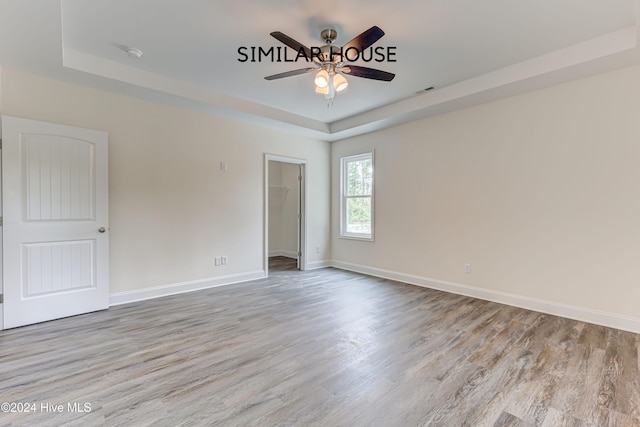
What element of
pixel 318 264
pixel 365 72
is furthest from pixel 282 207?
pixel 365 72

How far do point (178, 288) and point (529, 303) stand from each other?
4.57m

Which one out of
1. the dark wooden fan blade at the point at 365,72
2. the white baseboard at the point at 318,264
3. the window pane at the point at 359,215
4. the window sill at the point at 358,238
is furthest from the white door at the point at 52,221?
the window pane at the point at 359,215

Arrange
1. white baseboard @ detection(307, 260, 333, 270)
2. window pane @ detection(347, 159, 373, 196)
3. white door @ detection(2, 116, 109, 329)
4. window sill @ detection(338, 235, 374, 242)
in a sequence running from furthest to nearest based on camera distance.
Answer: white baseboard @ detection(307, 260, 333, 270)
window pane @ detection(347, 159, 373, 196)
window sill @ detection(338, 235, 374, 242)
white door @ detection(2, 116, 109, 329)

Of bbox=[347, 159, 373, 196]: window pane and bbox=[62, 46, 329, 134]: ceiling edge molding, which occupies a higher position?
bbox=[62, 46, 329, 134]: ceiling edge molding

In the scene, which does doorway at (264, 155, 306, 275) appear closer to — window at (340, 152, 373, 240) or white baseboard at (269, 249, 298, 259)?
white baseboard at (269, 249, 298, 259)

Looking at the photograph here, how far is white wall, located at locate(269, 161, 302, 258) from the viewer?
745 cm

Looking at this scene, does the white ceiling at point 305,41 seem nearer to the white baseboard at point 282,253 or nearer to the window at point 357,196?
the window at point 357,196

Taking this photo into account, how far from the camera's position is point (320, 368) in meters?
2.28

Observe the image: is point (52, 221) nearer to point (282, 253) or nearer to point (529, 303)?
point (282, 253)

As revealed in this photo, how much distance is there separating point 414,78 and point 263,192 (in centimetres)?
292

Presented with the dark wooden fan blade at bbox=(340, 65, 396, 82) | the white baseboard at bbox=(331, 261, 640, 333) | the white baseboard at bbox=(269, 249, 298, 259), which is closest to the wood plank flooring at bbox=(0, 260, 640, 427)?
the white baseboard at bbox=(331, 261, 640, 333)

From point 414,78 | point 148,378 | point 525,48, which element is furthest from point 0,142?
point 525,48

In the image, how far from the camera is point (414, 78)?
364 centimetres

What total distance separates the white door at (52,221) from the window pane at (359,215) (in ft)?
13.0
